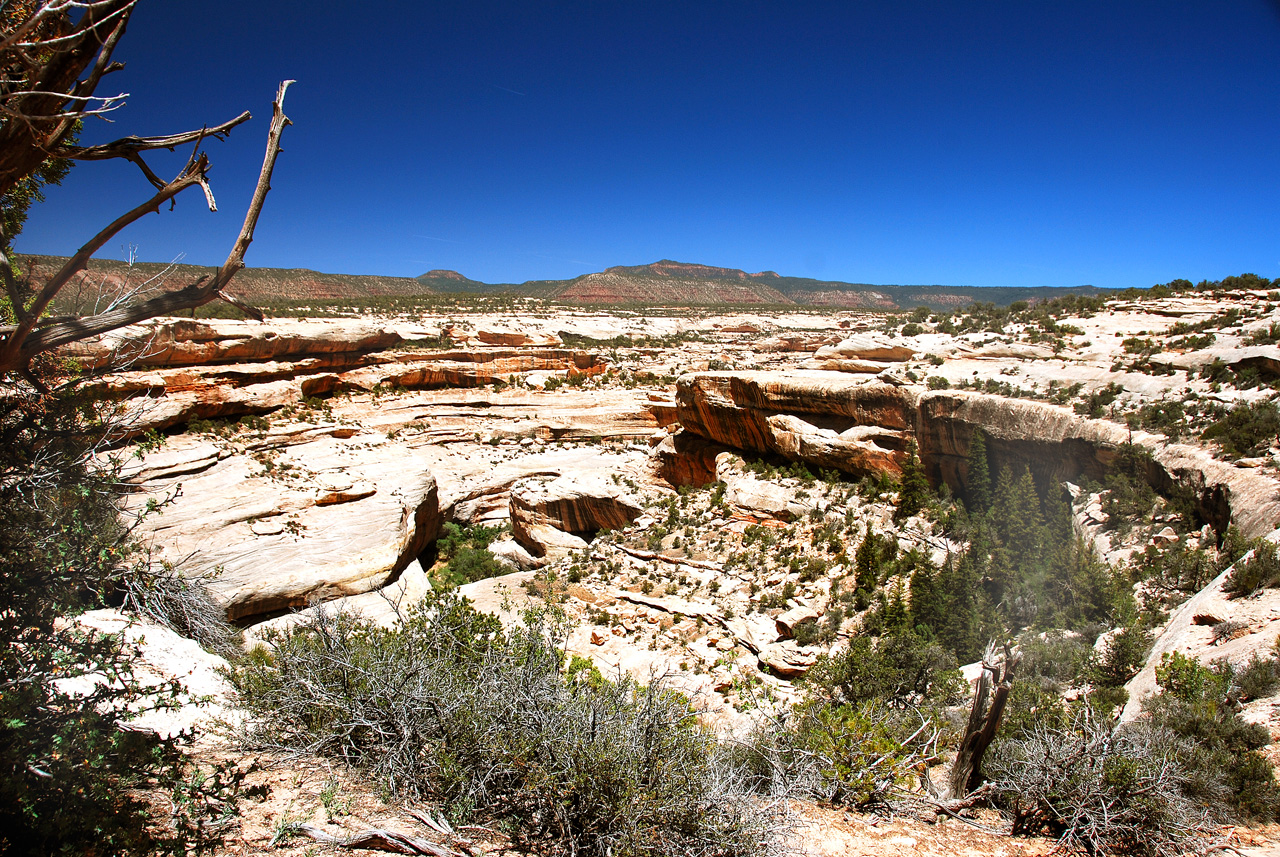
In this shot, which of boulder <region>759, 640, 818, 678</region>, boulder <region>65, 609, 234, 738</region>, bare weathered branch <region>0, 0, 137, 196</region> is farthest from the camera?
boulder <region>759, 640, 818, 678</region>

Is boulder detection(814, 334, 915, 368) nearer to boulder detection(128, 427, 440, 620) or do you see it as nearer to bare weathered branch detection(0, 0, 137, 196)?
boulder detection(128, 427, 440, 620)

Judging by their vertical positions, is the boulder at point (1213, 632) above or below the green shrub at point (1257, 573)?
below

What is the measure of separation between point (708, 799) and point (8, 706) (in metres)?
4.20

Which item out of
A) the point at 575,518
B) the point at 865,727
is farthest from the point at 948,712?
the point at 575,518

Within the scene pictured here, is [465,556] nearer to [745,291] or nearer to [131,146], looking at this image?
[131,146]

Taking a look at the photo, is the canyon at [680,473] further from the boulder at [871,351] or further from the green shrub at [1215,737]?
the green shrub at [1215,737]

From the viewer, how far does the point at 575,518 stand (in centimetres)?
1764

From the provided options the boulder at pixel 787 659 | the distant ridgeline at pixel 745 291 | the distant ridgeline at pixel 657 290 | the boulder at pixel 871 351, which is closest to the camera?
the boulder at pixel 787 659

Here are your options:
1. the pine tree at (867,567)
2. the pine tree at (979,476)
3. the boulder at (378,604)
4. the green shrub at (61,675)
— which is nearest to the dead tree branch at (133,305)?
the green shrub at (61,675)

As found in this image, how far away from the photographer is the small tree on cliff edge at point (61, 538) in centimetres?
267

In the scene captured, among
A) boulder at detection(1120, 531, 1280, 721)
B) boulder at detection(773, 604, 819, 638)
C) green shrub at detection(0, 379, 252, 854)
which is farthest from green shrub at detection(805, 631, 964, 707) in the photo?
green shrub at detection(0, 379, 252, 854)

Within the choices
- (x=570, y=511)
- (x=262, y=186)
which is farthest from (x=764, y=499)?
(x=262, y=186)

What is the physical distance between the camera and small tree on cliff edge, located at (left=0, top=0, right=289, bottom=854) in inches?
105

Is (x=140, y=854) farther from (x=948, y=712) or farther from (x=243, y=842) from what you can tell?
(x=948, y=712)
